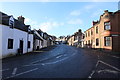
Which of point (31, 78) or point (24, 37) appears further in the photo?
point (24, 37)

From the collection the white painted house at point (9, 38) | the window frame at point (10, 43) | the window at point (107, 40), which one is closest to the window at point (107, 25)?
the window at point (107, 40)

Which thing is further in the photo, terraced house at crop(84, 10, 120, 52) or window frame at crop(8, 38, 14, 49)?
terraced house at crop(84, 10, 120, 52)

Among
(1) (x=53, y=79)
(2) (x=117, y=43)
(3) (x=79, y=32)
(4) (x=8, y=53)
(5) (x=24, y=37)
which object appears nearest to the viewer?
(1) (x=53, y=79)

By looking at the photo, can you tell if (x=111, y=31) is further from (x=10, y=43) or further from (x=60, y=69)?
(x=60, y=69)

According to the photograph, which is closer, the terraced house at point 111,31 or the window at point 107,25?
the terraced house at point 111,31

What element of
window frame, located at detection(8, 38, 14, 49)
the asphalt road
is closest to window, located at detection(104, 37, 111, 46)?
the asphalt road

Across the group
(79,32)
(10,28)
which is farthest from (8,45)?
(79,32)

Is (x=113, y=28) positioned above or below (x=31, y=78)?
above

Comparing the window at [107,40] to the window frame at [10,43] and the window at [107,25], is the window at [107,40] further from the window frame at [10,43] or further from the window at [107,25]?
the window frame at [10,43]

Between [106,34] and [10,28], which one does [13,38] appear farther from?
[106,34]

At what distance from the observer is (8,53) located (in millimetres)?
19047

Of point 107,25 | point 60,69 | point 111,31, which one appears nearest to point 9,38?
point 60,69

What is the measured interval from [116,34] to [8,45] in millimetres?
22402

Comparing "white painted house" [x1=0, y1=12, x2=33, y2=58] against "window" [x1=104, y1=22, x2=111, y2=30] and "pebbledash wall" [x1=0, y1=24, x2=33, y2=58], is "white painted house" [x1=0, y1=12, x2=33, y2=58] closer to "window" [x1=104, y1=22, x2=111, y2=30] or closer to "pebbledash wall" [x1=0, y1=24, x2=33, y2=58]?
"pebbledash wall" [x1=0, y1=24, x2=33, y2=58]
